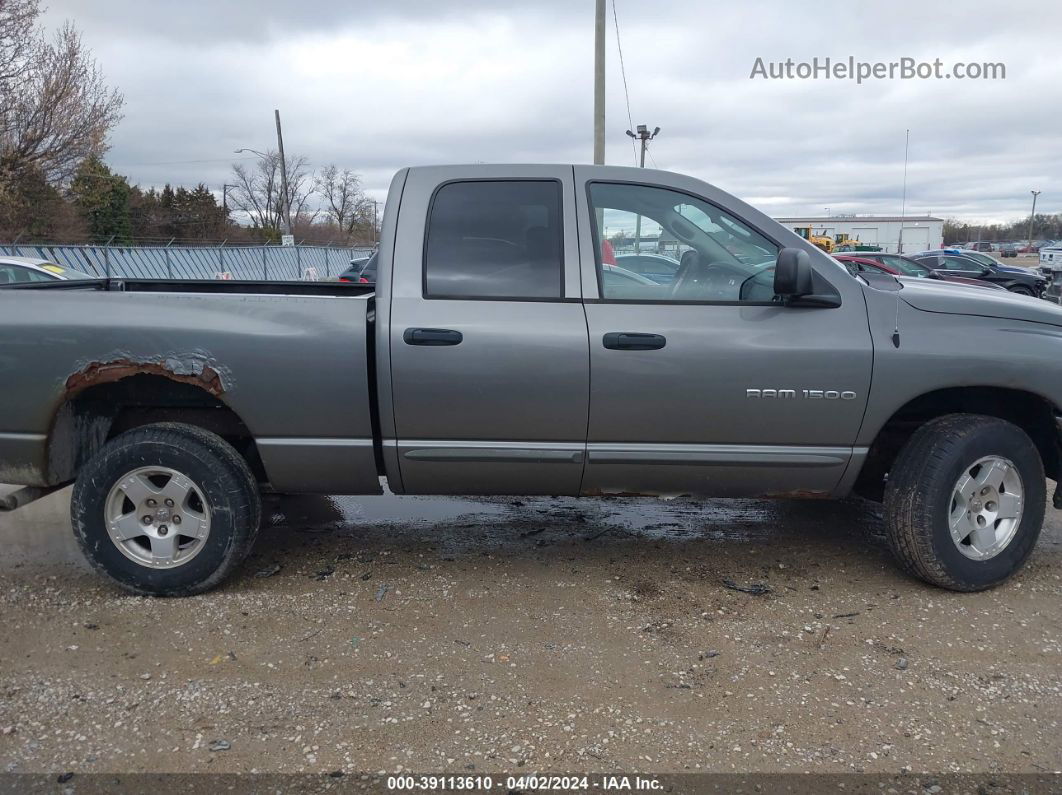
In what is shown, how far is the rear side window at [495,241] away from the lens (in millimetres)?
3664

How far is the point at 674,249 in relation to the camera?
375 cm

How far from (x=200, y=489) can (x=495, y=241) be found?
5.82ft

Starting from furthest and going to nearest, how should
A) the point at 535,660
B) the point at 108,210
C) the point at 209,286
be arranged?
the point at 108,210 → the point at 209,286 → the point at 535,660

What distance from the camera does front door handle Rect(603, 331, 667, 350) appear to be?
11.7 ft

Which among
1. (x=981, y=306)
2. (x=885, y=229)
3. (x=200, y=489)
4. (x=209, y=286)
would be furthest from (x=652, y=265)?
(x=885, y=229)

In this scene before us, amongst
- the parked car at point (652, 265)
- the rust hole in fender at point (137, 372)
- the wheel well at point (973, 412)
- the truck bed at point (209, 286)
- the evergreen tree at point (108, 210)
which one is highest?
the evergreen tree at point (108, 210)

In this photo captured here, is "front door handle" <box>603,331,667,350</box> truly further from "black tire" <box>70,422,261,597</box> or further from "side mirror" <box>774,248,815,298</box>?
"black tire" <box>70,422,261,597</box>

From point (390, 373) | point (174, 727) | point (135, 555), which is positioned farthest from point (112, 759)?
point (390, 373)

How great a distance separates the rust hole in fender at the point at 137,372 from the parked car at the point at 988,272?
75.2 ft

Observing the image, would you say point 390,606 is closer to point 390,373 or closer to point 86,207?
point 390,373

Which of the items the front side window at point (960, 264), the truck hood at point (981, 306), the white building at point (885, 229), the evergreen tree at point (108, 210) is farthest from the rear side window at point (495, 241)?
the white building at point (885, 229)

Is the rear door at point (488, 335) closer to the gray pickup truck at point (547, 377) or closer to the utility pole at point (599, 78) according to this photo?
the gray pickup truck at point (547, 377)

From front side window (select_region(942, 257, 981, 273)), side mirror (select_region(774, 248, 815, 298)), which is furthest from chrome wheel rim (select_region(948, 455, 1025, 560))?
front side window (select_region(942, 257, 981, 273))

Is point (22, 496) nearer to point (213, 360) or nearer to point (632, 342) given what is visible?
point (213, 360)
